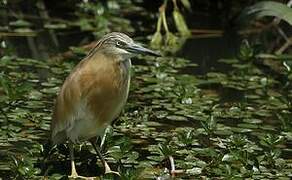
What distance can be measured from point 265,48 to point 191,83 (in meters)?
1.88

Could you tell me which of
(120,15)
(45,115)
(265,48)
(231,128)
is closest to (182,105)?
(231,128)

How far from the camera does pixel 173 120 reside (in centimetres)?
Answer: 657

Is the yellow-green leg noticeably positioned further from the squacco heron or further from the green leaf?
the green leaf

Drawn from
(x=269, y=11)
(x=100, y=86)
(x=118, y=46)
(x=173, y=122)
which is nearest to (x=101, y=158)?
(x=100, y=86)

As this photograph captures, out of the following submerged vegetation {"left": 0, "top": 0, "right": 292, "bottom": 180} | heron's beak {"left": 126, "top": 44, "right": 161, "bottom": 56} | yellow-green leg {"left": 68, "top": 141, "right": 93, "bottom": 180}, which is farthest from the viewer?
submerged vegetation {"left": 0, "top": 0, "right": 292, "bottom": 180}

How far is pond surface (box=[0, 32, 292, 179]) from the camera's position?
5.57 metres

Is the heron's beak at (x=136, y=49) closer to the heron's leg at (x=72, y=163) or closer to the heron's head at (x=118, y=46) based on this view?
the heron's head at (x=118, y=46)

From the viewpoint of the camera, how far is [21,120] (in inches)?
245

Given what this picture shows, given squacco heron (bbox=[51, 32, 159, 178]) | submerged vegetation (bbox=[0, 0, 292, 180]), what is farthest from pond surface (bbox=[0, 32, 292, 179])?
squacco heron (bbox=[51, 32, 159, 178])

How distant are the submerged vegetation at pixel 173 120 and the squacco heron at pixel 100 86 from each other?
35 cm

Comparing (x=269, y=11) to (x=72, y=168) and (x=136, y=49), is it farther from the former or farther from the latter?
(x=72, y=168)

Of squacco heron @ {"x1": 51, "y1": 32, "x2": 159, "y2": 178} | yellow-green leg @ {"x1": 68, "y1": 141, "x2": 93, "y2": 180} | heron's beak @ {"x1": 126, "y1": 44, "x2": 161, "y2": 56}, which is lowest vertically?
yellow-green leg @ {"x1": 68, "y1": 141, "x2": 93, "y2": 180}

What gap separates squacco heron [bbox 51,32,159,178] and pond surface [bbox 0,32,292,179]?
36cm

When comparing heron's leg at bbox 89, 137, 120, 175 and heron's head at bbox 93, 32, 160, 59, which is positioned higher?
heron's head at bbox 93, 32, 160, 59
